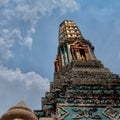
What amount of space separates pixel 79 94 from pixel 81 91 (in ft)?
1.80

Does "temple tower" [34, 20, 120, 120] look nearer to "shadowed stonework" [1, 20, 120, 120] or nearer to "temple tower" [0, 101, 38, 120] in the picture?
"shadowed stonework" [1, 20, 120, 120]

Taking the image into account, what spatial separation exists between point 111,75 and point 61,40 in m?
9.16

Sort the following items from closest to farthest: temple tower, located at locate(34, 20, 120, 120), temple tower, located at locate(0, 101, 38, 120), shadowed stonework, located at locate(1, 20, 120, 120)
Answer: temple tower, located at locate(0, 101, 38, 120), shadowed stonework, located at locate(1, 20, 120, 120), temple tower, located at locate(34, 20, 120, 120)

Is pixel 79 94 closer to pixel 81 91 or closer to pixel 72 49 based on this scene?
pixel 81 91

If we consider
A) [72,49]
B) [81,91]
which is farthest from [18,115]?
[72,49]

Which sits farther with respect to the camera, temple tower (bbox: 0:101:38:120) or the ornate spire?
the ornate spire

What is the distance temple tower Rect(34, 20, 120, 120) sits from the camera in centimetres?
1806

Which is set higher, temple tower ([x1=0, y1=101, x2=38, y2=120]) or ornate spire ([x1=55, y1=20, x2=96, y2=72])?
ornate spire ([x1=55, y1=20, x2=96, y2=72])

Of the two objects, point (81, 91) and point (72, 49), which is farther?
point (72, 49)

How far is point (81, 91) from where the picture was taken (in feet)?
66.3

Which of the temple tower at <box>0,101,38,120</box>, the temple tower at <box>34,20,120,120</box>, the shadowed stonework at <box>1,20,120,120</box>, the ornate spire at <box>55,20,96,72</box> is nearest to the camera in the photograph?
the temple tower at <box>0,101,38,120</box>

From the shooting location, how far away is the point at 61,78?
77.1 feet

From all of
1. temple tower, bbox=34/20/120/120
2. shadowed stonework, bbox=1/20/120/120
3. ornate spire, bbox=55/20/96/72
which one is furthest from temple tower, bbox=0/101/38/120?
ornate spire, bbox=55/20/96/72

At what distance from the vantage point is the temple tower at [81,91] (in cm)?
1806
